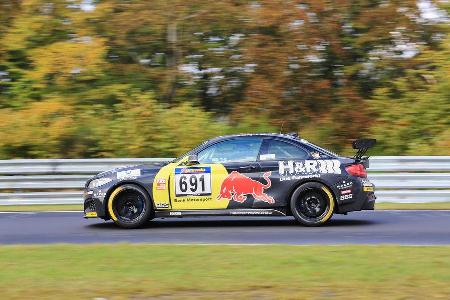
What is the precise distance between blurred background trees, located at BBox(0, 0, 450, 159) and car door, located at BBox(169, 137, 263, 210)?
26.9 feet

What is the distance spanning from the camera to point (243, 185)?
12.6m

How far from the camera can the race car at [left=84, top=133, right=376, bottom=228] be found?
12500 millimetres

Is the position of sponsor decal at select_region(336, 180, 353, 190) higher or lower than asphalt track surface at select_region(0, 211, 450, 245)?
higher

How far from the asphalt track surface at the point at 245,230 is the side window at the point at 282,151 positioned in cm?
111

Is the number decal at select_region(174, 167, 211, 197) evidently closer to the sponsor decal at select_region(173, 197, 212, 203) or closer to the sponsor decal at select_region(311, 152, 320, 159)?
the sponsor decal at select_region(173, 197, 212, 203)

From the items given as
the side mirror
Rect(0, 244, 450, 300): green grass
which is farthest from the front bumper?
Rect(0, 244, 450, 300): green grass

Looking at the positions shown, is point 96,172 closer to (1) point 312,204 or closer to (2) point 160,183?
(2) point 160,183

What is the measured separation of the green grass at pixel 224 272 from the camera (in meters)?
7.32

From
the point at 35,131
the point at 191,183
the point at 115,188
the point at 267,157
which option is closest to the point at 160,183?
the point at 191,183

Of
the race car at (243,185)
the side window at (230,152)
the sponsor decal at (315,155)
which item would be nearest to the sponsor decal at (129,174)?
the race car at (243,185)

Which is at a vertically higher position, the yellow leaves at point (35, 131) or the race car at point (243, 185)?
the yellow leaves at point (35, 131)

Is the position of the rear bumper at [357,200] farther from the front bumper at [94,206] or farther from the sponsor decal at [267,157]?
the front bumper at [94,206]

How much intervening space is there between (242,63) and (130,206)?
11.0 m

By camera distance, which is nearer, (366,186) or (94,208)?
(366,186)
